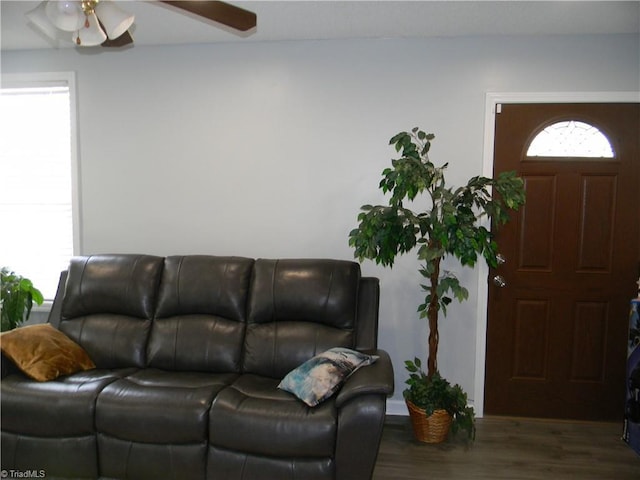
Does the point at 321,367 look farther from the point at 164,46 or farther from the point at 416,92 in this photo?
the point at 164,46

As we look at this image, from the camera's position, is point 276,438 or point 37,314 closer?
point 276,438

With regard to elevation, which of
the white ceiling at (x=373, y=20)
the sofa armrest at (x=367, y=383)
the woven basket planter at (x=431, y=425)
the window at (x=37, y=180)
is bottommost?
the woven basket planter at (x=431, y=425)

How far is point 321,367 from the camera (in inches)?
89.5

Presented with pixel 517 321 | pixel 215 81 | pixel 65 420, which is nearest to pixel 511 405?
pixel 517 321

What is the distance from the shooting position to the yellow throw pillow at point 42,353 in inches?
93.8

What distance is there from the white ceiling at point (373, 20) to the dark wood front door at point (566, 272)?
0.50m

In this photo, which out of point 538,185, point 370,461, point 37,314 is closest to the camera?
point 370,461

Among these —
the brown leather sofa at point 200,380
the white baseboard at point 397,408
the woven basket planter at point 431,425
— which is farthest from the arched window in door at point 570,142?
the white baseboard at point 397,408

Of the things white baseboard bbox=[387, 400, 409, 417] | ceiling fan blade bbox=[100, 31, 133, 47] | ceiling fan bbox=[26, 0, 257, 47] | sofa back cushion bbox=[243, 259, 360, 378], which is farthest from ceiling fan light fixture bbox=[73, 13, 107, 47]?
white baseboard bbox=[387, 400, 409, 417]

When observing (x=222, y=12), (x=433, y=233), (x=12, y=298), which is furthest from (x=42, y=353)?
(x=433, y=233)

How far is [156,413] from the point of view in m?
2.18

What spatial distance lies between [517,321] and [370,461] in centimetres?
156

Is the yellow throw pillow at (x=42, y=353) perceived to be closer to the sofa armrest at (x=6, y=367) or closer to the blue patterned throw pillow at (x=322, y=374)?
the sofa armrest at (x=6, y=367)

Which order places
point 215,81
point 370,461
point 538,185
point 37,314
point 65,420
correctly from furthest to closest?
point 37,314 < point 215,81 < point 538,185 < point 65,420 < point 370,461
